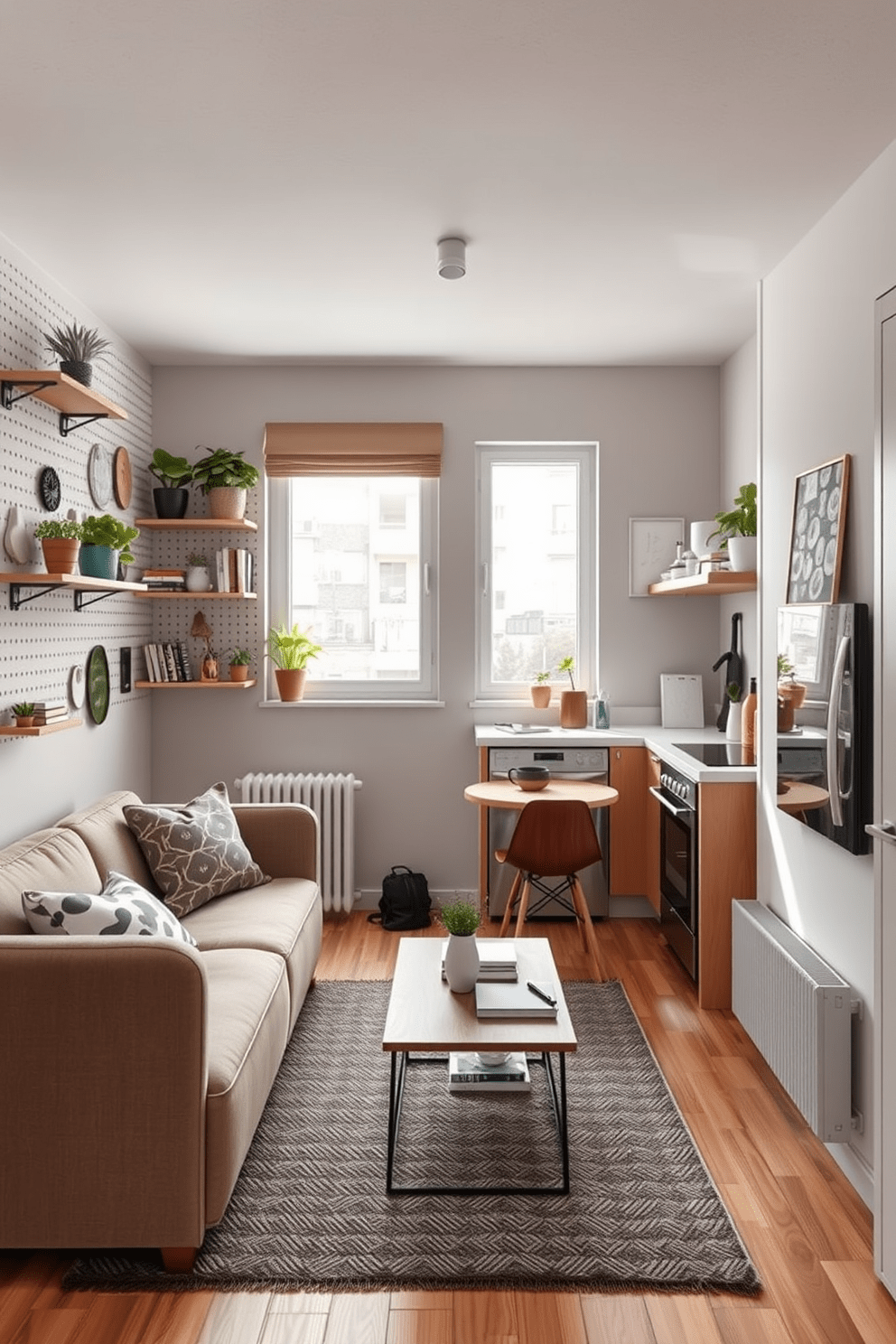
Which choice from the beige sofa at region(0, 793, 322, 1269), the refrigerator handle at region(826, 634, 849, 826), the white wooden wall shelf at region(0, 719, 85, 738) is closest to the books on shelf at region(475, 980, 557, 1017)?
the beige sofa at region(0, 793, 322, 1269)

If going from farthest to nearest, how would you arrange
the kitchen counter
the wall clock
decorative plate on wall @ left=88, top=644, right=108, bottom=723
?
the kitchen counter
decorative plate on wall @ left=88, top=644, right=108, bottom=723
the wall clock

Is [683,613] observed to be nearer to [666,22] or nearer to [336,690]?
[336,690]

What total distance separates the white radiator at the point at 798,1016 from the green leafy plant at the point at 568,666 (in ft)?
6.14

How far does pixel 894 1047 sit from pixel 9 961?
1.89 metres

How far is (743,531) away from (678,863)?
53.3 inches

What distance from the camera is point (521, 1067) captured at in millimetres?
2967

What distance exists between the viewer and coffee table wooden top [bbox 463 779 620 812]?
160 inches

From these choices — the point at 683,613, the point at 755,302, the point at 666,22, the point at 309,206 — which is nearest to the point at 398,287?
the point at 309,206

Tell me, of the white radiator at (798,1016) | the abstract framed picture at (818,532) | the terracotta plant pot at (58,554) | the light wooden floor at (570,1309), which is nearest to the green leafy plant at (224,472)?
the terracotta plant pot at (58,554)

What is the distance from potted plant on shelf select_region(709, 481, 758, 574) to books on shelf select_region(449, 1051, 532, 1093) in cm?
207

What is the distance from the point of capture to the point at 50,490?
11.7 feet

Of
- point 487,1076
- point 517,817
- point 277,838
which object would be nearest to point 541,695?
point 517,817

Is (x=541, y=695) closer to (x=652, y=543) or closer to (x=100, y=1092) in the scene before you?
(x=652, y=543)

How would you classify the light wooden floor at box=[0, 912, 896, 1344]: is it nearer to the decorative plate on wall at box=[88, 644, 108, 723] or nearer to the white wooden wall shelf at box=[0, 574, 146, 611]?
the white wooden wall shelf at box=[0, 574, 146, 611]
